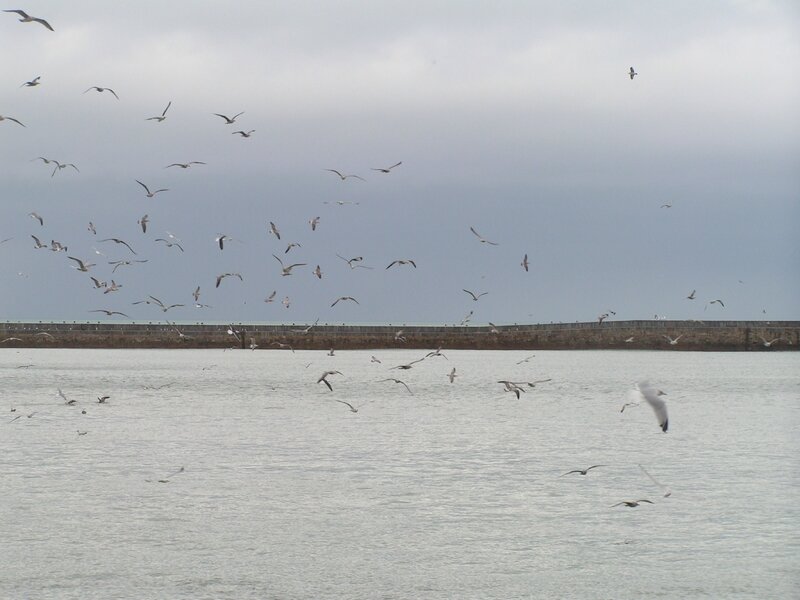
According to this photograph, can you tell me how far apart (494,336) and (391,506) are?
107 m

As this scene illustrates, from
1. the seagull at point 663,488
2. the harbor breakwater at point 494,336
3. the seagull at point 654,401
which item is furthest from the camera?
the harbor breakwater at point 494,336

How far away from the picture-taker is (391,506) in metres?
20.3

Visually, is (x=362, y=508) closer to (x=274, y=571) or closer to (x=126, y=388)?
(x=274, y=571)

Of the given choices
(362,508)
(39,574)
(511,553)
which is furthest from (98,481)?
(511,553)

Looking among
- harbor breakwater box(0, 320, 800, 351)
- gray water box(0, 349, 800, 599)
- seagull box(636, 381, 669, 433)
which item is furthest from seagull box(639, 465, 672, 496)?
harbor breakwater box(0, 320, 800, 351)

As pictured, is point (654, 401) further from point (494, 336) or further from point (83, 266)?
point (494, 336)

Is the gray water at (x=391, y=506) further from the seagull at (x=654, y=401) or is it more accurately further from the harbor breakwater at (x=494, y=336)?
the harbor breakwater at (x=494, y=336)

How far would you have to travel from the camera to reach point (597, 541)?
57.5ft

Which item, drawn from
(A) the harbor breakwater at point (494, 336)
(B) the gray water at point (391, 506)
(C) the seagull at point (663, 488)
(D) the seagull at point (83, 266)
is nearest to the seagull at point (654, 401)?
(B) the gray water at point (391, 506)

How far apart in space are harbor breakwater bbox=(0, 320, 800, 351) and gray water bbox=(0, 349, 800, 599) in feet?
270

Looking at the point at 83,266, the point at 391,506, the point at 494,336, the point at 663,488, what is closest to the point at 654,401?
the point at 391,506

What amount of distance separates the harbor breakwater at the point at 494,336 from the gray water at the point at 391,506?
82293 mm

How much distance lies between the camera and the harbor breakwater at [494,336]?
409 ft

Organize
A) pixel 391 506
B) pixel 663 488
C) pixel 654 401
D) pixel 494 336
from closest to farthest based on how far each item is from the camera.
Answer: pixel 654 401 < pixel 391 506 < pixel 663 488 < pixel 494 336
